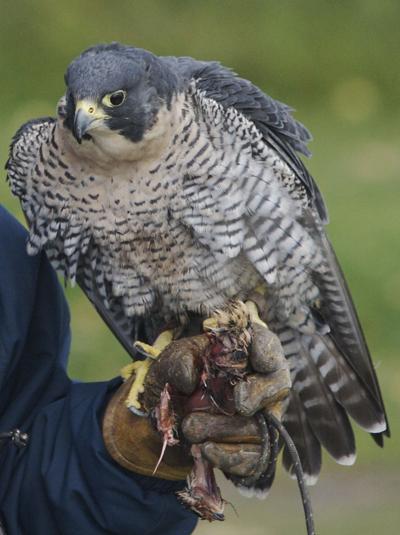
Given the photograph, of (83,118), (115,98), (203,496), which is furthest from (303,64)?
(203,496)

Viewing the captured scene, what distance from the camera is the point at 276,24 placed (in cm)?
1023

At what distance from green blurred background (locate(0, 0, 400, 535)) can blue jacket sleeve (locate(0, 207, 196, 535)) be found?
4.12 meters

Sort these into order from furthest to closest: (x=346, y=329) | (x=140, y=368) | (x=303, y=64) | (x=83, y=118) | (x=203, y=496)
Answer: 1. (x=303, y=64)
2. (x=346, y=329)
3. (x=140, y=368)
4. (x=83, y=118)
5. (x=203, y=496)

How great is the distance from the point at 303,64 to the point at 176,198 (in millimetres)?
6818

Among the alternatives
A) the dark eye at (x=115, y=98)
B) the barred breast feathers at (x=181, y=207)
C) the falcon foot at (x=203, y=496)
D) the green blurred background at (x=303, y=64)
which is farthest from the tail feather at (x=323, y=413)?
the green blurred background at (x=303, y=64)

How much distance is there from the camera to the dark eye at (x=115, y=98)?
3309 millimetres

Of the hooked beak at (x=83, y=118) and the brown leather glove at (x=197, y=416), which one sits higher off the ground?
the hooked beak at (x=83, y=118)

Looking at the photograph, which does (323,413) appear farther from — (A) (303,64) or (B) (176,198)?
(A) (303,64)

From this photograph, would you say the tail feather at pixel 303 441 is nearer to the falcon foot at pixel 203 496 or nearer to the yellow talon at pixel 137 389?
the yellow talon at pixel 137 389

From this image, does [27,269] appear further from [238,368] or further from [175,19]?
[175,19]

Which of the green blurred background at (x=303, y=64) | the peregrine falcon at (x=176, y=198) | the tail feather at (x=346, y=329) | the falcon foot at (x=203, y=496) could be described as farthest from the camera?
the green blurred background at (x=303, y=64)

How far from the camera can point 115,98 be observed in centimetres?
334

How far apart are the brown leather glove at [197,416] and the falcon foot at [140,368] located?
0.9 inches

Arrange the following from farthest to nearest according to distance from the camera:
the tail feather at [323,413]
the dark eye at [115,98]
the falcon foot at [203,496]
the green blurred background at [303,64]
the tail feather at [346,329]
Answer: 1. the green blurred background at [303,64]
2. the tail feather at [323,413]
3. the tail feather at [346,329]
4. the dark eye at [115,98]
5. the falcon foot at [203,496]
